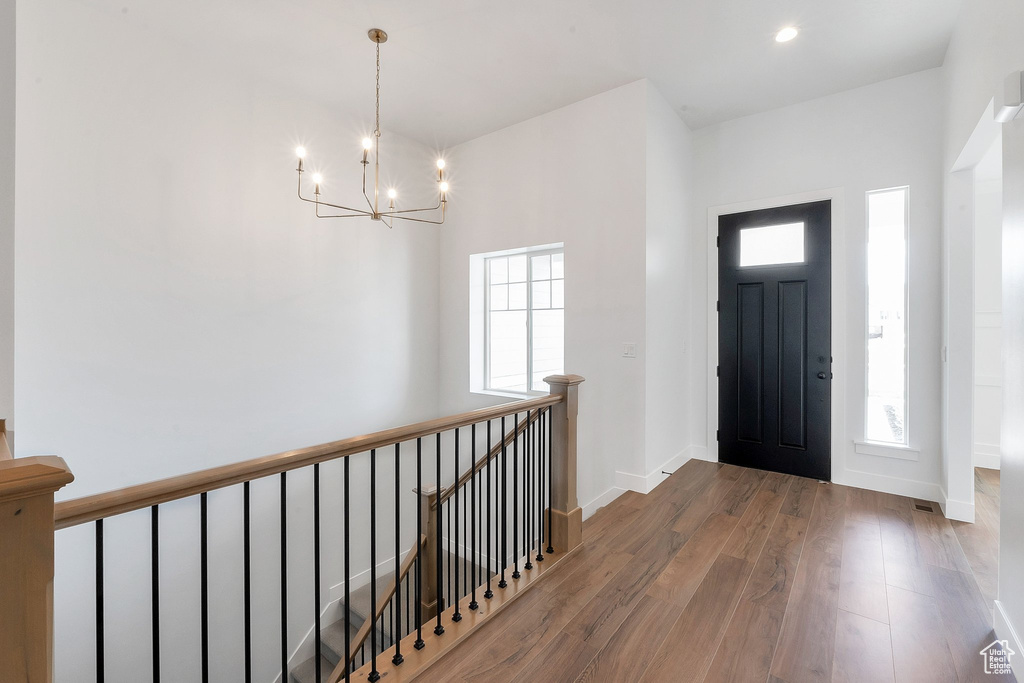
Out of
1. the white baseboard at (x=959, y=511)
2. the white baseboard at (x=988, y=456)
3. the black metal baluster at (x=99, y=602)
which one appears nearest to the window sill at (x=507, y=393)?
the white baseboard at (x=959, y=511)

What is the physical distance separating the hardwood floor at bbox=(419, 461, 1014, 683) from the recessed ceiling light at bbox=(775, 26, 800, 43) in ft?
10.0

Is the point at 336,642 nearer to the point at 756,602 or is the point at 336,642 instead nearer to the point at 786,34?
the point at 756,602

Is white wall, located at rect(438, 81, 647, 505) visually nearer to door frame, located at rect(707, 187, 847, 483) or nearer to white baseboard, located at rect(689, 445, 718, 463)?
white baseboard, located at rect(689, 445, 718, 463)

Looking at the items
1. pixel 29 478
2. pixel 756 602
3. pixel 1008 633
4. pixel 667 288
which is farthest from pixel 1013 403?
pixel 29 478

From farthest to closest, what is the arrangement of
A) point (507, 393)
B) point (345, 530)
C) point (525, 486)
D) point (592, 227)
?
point (507, 393) < point (592, 227) < point (525, 486) < point (345, 530)

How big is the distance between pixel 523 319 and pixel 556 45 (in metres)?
2.28

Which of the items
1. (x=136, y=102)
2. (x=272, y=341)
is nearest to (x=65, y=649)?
(x=272, y=341)

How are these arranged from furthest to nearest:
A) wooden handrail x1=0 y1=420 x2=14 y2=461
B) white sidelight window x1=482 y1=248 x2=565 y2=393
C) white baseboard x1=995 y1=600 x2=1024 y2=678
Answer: white sidelight window x1=482 y1=248 x2=565 y2=393 → white baseboard x1=995 y1=600 x2=1024 y2=678 → wooden handrail x1=0 y1=420 x2=14 y2=461

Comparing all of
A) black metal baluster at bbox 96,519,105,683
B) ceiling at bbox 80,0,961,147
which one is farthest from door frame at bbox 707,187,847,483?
black metal baluster at bbox 96,519,105,683

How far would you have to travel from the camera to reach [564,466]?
→ 2.47m

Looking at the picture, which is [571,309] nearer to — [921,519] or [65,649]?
[921,519]

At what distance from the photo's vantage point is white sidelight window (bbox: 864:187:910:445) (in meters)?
3.29

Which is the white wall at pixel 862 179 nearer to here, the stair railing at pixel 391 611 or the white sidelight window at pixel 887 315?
the white sidelight window at pixel 887 315

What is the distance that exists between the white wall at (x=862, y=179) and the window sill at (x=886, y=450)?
0.10 feet
